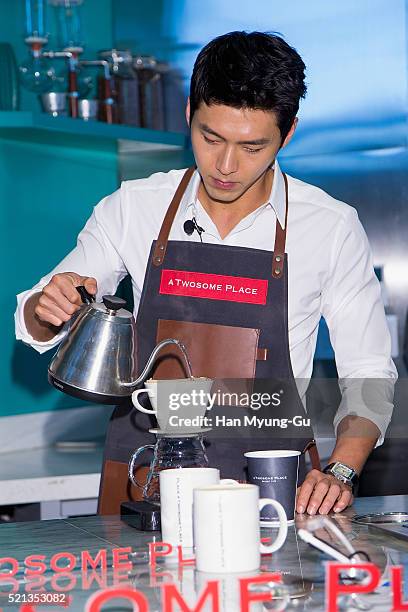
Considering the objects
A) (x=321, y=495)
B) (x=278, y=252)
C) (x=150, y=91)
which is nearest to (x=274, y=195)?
→ (x=278, y=252)

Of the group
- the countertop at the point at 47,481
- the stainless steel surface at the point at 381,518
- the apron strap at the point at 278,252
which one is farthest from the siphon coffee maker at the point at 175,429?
the countertop at the point at 47,481

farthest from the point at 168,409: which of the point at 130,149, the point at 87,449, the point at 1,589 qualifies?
the point at 130,149

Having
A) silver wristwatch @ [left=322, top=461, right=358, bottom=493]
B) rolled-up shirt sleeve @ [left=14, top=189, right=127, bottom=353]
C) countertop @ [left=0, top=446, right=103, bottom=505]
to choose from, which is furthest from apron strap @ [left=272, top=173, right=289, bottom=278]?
countertop @ [left=0, top=446, right=103, bottom=505]

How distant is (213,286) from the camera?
2.18m

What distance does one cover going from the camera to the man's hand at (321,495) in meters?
1.77

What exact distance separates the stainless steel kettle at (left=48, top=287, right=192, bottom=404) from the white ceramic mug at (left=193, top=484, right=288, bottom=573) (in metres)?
0.35

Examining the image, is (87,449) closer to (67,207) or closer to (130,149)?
(67,207)

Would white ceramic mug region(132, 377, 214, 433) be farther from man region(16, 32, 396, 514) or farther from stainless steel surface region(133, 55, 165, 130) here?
stainless steel surface region(133, 55, 165, 130)

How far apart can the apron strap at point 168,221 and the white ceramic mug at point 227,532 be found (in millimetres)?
875

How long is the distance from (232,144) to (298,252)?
0.34 m

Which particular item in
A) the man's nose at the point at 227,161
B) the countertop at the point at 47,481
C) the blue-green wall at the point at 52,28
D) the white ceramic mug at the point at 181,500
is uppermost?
the blue-green wall at the point at 52,28

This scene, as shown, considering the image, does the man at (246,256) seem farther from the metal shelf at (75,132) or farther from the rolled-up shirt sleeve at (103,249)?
the metal shelf at (75,132)

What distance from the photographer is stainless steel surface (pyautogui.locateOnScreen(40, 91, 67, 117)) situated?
345 cm

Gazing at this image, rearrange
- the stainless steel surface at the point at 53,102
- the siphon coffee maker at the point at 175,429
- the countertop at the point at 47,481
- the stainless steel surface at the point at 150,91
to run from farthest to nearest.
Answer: the stainless steel surface at the point at 150,91 < the stainless steel surface at the point at 53,102 < the countertop at the point at 47,481 < the siphon coffee maker at the point at 175,429
